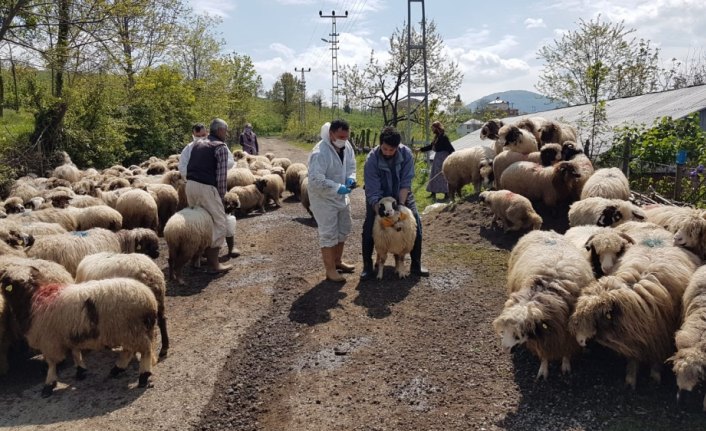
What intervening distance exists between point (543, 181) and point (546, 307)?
202 inches

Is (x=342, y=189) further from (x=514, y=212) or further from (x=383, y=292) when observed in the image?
(x=514, y=212)

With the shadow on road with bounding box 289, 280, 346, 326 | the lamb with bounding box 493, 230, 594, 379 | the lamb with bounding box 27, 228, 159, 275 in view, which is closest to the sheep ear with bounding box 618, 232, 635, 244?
the lamb with bounding box 493, 230, 594, 379

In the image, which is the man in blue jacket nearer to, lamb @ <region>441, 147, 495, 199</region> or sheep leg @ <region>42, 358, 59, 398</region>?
sheep leg @ <region>42, 358, 59, 398</region>

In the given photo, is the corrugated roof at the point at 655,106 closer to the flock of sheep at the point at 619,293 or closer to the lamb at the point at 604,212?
the lamb at the point at 604,212

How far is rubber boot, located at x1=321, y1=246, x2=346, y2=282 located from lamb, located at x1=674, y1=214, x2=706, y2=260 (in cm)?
415

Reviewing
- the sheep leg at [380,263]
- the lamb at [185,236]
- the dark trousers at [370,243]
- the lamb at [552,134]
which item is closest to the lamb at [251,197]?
the lamb at [185,236]

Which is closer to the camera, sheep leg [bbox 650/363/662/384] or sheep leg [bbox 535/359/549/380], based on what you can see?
sheep leg [bbox 650/363/662/384]

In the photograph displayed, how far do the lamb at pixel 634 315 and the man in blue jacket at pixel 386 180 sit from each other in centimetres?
327

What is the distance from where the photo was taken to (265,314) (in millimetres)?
6309

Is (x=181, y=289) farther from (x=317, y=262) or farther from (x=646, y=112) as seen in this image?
(x=646, y=112)

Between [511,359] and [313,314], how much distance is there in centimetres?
242

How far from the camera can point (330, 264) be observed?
23.8 feet

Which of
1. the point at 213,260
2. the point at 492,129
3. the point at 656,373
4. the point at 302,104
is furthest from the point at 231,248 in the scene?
the point at 302,104

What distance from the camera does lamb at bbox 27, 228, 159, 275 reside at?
6.36m
